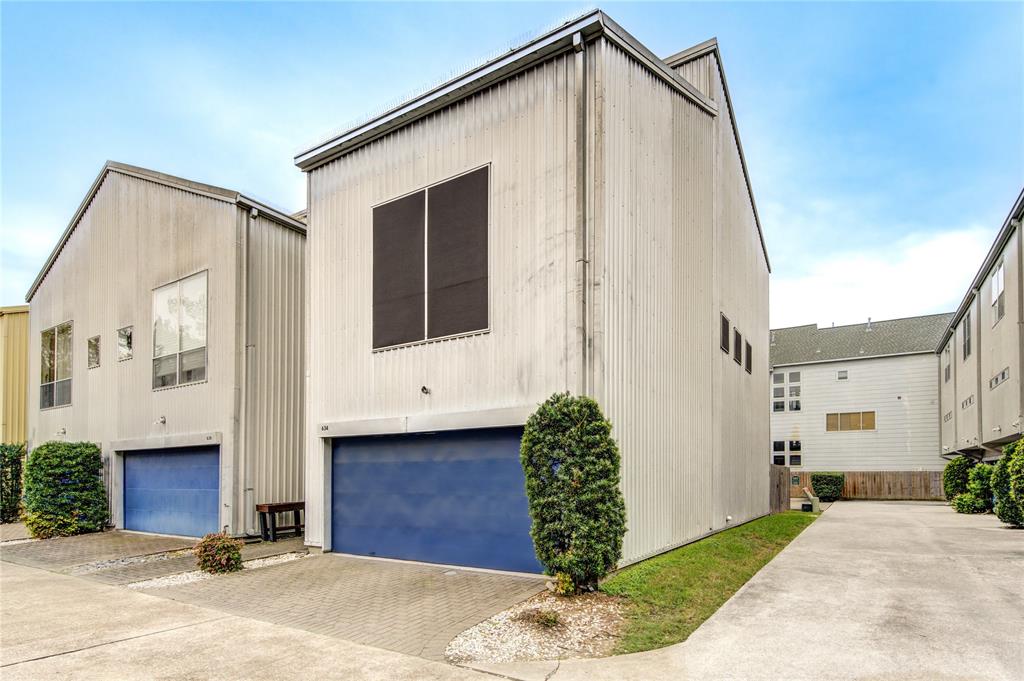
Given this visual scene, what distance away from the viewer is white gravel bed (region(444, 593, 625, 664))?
21.7 ft

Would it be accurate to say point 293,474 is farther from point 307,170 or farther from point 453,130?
point 453,130

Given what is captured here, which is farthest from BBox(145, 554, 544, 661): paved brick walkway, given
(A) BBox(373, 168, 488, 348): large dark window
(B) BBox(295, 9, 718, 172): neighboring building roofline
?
(B) BBox(295, 9, 718, 172): neighboring building roofline

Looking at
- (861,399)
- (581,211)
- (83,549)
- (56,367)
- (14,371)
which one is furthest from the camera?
(861,399)

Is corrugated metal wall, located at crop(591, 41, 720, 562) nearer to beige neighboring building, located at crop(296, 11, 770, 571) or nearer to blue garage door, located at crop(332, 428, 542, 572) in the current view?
beige neighboring building, located at crop(296, 11, 770, 571)

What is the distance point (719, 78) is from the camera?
15.5 metres

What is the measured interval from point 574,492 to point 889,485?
1435 inches

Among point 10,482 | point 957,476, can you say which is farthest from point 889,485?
point 10,482

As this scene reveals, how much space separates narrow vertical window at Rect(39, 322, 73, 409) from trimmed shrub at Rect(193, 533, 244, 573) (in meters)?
13.1

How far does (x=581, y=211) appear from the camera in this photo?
980 centimetres

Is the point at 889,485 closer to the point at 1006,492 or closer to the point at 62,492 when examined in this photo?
the point at 1006,492

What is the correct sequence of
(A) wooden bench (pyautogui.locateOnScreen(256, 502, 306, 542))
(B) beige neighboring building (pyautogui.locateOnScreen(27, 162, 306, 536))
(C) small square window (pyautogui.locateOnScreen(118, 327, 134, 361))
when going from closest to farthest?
(A) wooden bench (pyautogui.locateOnScreen(256, 502, 306, 542)), (B) beige neighboring building (pyautogui.locateOnScreen(27, 162, 306, 536)), (C) small square window (pyautogui.locateOnScreen(118, 327, 134, 361))

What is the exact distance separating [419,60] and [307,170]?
357 cm

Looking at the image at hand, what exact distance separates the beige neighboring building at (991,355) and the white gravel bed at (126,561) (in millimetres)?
22043

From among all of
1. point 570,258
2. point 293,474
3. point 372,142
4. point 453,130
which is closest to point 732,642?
point 570,258
